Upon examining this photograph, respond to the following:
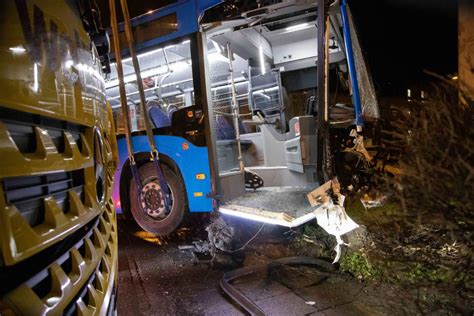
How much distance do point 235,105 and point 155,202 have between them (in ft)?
6.93

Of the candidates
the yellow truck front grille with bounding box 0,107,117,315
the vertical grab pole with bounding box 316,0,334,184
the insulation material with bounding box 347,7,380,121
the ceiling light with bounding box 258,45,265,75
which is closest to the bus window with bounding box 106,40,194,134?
the ceiling light with bounding box 258,45,265,75

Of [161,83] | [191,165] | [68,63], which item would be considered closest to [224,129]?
[191,165]

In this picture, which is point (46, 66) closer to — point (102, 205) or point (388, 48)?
point (102, 205)

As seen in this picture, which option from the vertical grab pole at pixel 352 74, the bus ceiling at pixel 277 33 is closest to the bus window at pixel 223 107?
the bus ceiling at pixel 277 33

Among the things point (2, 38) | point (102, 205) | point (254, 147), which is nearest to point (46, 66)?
point (2, 38)

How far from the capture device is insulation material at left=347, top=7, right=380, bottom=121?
13.8 feet

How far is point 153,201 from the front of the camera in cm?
580

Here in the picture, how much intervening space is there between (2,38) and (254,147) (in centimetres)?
655

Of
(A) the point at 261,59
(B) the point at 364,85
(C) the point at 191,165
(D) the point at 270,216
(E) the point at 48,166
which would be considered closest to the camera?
(E) the point at 48,166

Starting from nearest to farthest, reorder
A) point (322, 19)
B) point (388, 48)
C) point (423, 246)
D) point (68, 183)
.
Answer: point (68, 183) → point (423, 246) → point (322, 19) → point (388, 48)

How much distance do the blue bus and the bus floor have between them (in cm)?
67

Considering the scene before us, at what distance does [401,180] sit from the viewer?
268 cm

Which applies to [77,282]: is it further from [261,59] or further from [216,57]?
[261,59]

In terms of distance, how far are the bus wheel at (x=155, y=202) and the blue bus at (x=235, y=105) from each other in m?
0.02
